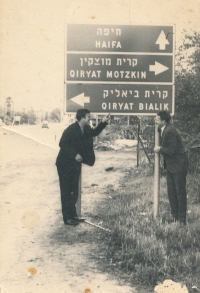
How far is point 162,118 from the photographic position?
3.36 meters

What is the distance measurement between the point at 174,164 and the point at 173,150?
122 mm

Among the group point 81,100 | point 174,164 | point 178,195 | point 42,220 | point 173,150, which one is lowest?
point 42,220

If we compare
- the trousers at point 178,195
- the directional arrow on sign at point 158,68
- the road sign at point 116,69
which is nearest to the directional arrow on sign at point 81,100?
the road sign at point 116,69

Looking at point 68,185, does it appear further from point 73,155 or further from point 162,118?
point 162,118

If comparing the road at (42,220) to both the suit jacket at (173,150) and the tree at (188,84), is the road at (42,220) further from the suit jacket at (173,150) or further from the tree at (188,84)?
the tree at (188,84)

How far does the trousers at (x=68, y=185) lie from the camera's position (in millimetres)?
3363

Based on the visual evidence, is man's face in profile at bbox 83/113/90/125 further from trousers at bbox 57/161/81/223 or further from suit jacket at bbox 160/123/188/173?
suit jacket at bbox 160/123/188/173

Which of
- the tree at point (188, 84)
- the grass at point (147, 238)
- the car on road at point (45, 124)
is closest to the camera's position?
the grass at point (147, 238)

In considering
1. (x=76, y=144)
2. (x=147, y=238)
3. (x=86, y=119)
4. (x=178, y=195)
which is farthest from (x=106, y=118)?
(x=147, y=238)

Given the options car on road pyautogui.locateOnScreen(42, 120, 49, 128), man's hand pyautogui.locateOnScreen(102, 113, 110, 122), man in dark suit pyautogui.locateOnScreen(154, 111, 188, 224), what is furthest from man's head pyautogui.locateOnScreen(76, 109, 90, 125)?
man in dark suit pyautogui.locateOnScreen(154, 111, 188, 224)

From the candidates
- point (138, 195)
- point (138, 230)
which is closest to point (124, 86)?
point (138, 195)

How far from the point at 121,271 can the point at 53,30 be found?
6.36 ft

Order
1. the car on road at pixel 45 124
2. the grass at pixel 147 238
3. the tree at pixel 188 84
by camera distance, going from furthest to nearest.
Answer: the tree at pixel 188 84
the car on road at pixel 45 124
the grass at pixel 147 238

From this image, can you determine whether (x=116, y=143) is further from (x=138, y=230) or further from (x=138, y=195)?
(x=138, y=230)
